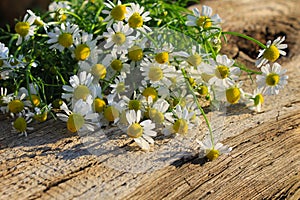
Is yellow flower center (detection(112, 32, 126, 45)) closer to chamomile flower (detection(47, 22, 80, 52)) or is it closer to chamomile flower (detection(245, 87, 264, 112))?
chamomile flower (detection(47, 22, 80, 52))

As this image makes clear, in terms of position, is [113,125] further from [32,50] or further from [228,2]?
[228,2]

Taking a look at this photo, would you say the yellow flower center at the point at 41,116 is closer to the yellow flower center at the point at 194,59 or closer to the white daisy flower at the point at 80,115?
the white daisy flower at the point at 80,115

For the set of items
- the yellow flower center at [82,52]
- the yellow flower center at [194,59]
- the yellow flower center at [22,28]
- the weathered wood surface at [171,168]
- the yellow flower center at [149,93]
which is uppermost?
the yellow flower center at [22,28]

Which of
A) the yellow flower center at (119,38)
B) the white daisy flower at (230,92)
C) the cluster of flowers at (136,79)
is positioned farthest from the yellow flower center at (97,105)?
the white daisy flower at (230,92)

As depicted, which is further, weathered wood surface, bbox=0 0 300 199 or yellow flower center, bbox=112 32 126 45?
yellow flower center, bbox=112 32 126 45

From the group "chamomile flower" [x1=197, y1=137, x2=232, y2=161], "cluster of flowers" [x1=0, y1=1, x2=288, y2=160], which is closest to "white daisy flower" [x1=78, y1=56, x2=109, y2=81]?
"cluster of flowers" [x1=0, y1=1, x2=288, y2=160]

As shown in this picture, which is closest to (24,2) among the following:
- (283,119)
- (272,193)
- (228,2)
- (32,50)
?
(228,2)
